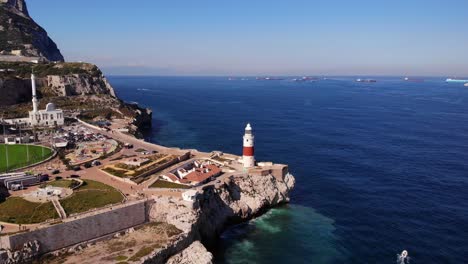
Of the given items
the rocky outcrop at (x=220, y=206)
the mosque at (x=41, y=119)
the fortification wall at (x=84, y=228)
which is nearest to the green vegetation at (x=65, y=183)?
the fortification wall at (x=84, y=228)

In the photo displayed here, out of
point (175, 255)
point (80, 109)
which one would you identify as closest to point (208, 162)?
point (175, 255)

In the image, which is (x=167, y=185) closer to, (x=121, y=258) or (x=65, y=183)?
(x=65, y=183)

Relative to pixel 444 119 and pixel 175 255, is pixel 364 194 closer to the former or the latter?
pixel 175 255

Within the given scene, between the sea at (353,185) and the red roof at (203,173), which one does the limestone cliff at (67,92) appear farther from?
the red roof at (203,173)

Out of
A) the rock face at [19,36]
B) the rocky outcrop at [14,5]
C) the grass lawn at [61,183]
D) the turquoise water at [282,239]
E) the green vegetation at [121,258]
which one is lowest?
the turquoise water at [282,239]

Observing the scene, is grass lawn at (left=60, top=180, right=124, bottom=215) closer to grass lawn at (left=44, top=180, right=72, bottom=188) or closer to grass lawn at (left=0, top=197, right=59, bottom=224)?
grass lawn at (left=0, top=197, right=59, bottom=224)

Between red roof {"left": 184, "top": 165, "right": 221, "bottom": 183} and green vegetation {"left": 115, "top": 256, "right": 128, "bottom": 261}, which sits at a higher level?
red roof {"left": 184, "top": 165, "right": 221, "bottom": 183}

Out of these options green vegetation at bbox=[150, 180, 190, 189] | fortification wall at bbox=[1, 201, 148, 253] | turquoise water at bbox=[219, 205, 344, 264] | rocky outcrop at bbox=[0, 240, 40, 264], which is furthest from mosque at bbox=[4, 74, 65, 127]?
turquoise water at bbox=[219, 205, 344, 264]
